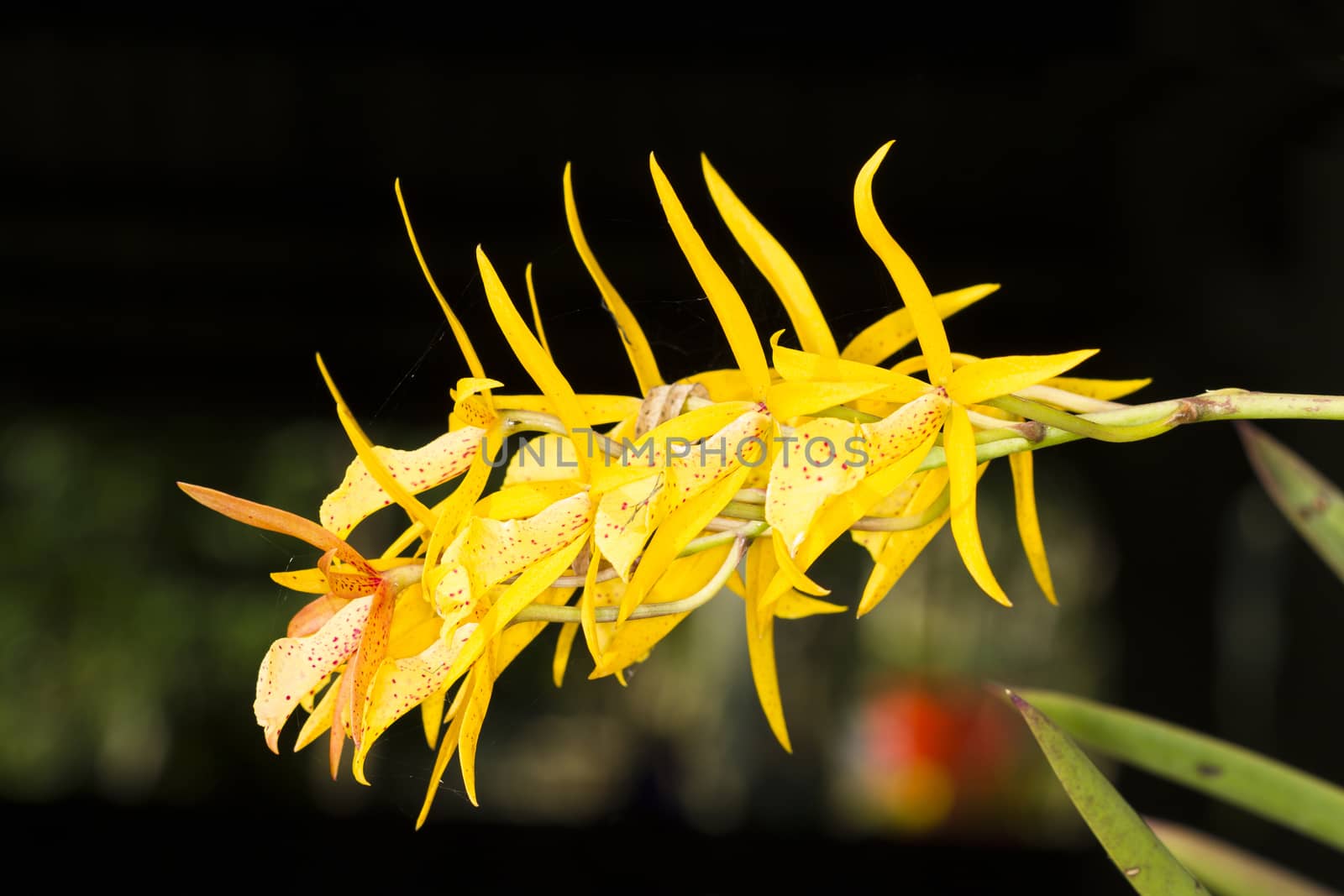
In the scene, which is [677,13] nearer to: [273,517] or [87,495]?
[273,517]

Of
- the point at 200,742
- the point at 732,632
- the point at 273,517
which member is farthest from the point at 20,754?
the point at 273,517

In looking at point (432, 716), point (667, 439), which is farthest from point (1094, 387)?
point (432, 716)

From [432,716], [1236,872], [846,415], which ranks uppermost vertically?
[846,415]

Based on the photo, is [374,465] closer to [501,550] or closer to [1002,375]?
[501,550]

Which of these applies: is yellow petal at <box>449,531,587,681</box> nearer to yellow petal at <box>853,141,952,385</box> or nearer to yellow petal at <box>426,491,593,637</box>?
yellow petal at <box>426,491,593,637</box>

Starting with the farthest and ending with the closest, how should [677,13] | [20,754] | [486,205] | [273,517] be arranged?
1. [20,754]
2. [486,205]
3. [677,13]
4. [273,517]

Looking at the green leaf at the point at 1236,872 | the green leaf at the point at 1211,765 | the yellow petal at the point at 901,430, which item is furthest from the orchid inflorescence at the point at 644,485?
the green leaf at the point at 1236,872
